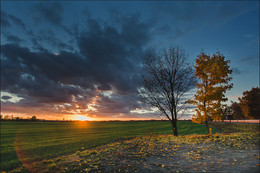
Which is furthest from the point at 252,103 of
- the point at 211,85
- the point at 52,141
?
the point at 52,141

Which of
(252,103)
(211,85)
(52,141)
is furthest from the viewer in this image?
(252,103)

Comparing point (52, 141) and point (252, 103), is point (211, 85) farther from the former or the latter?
point (252, 103)

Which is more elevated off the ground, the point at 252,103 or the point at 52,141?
the point at 252,103

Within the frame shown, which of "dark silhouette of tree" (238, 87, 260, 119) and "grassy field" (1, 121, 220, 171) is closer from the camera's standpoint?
"grassy field" (1, 121, 220, 171)

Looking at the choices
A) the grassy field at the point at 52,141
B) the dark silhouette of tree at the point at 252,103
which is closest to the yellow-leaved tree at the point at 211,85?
the grassy field at the point at 52,141

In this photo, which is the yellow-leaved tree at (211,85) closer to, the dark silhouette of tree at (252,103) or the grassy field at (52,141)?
the grassy field at (52,141)

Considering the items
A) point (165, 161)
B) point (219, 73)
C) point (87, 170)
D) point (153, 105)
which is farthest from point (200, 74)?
point (87, 170)

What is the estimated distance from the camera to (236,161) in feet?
25.9

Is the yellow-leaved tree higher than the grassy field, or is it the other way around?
the yellow-leaved tree

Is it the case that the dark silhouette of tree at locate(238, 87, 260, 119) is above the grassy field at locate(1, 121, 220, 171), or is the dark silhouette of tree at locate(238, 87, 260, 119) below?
above

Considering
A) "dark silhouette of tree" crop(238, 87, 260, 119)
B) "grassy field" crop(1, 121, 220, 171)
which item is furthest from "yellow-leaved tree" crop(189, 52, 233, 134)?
"dark silhouette of tree" crop(238, 87, 260, 119)

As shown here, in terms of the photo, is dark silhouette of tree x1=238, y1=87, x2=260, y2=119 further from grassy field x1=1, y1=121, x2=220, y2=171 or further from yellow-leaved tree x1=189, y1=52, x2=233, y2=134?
yellow-leaved tree x1=189, y1=52, x2=233, y2=134

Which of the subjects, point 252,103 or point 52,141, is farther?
point 252,103

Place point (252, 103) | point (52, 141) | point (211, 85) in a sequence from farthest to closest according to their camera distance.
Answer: point (252, 103), point (52, 141), point (211, 85)
